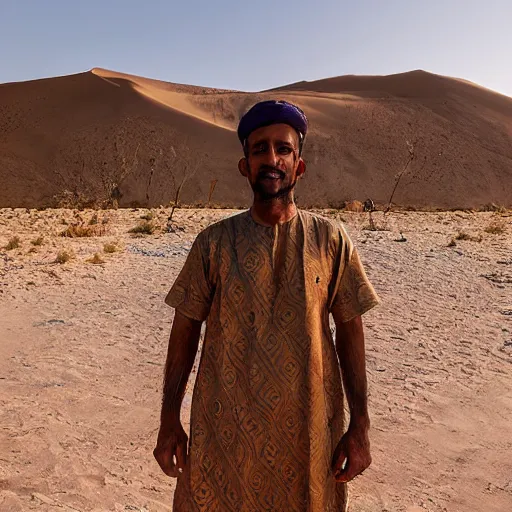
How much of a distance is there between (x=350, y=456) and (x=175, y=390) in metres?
0.59

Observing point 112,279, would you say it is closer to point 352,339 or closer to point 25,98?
point 352,339

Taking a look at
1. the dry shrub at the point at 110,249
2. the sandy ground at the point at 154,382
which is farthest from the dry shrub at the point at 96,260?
the dry shrub at the point at 110,249

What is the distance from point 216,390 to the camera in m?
1.74

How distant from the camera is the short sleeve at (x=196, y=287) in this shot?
5.85ft

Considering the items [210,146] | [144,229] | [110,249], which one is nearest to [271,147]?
[110,249]

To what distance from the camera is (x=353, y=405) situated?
182 cm

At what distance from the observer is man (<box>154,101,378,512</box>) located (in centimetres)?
169

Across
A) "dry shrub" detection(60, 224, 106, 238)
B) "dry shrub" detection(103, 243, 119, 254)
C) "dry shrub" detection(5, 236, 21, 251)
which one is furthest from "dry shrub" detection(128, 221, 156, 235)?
"dry shrub" detection(5, 236, 21, 251)

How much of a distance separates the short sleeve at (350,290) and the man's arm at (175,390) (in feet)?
1.53

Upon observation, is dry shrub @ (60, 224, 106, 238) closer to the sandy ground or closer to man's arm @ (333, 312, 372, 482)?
the sandy ground

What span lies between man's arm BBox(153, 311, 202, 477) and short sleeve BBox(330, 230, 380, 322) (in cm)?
47

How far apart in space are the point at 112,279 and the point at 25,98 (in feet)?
157

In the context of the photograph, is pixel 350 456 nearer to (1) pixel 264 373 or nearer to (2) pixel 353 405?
(2) pixel 353 405

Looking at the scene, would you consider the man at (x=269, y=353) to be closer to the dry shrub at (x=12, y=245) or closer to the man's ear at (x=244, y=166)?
the man's ear at (x=244, y=166)
